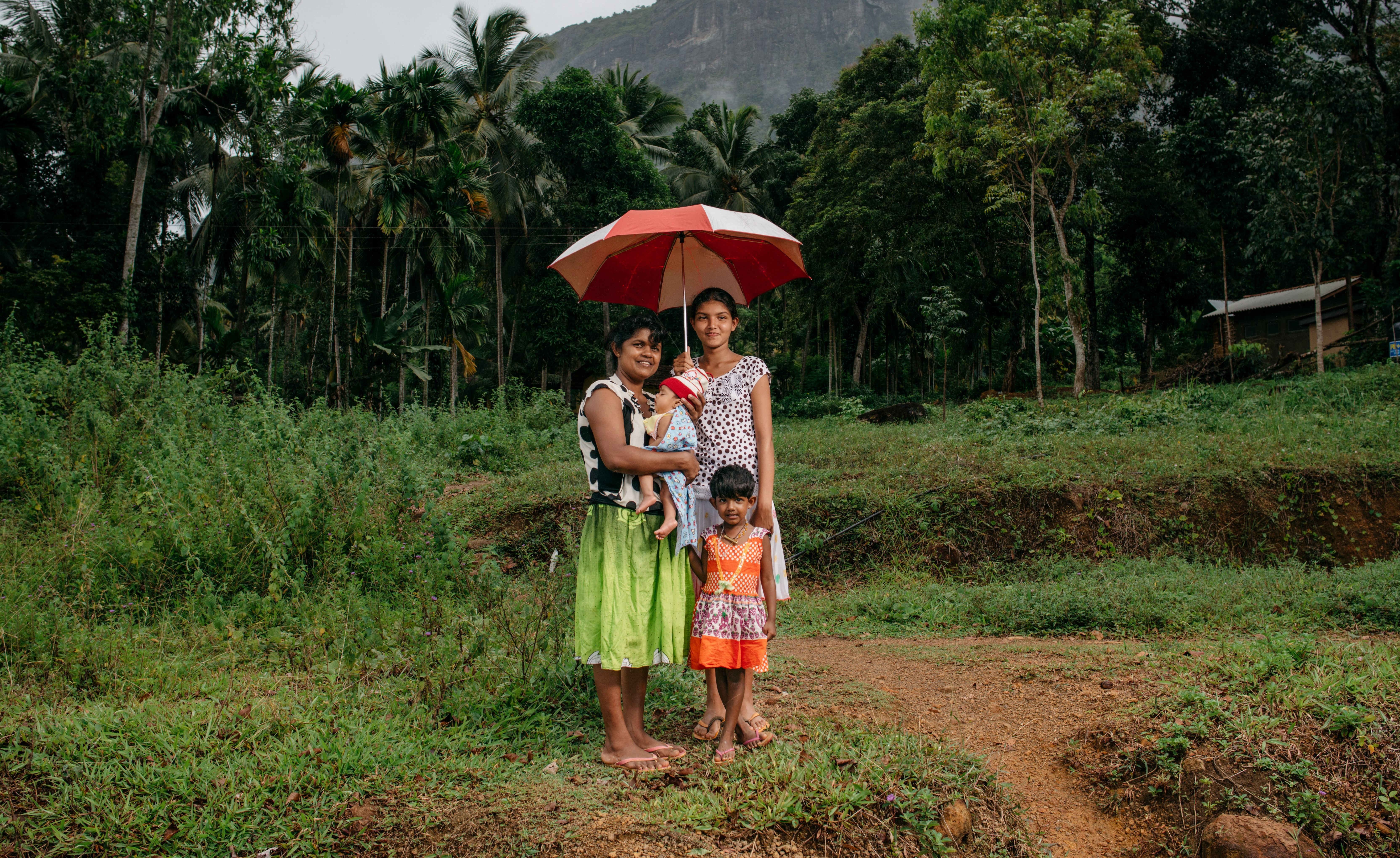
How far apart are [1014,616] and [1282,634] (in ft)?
5.77

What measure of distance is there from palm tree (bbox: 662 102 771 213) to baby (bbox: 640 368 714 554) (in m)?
27.3

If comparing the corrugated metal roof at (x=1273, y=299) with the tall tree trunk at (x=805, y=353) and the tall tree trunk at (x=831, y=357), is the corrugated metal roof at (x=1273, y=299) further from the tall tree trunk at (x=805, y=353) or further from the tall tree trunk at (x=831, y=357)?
the tall tree trunk at (x=805, y=353)

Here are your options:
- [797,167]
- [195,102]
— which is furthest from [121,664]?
[797,167]

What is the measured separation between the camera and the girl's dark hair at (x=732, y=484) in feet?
10.4

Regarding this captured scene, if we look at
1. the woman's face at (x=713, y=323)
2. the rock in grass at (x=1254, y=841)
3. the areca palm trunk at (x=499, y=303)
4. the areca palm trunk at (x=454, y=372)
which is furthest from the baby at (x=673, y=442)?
the areca palm trunk at (x=499, y=303)

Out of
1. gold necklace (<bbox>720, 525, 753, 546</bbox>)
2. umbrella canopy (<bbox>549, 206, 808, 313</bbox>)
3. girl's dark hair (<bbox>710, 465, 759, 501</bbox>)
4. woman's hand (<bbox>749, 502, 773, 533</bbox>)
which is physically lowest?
gold necklace (<bbox>720, 525, 753, 546</bbox>)

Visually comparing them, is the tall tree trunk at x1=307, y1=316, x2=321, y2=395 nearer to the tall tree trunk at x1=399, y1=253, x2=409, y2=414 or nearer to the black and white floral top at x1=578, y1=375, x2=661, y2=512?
the tall tree trunk at x1=399, y1=253, x2=409, y2=414

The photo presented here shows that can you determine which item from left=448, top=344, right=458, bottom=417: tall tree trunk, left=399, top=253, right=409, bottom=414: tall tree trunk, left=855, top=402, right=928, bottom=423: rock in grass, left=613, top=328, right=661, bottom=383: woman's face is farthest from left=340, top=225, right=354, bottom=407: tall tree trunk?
left=613, top=328, right=661, bottom=383: woman's face

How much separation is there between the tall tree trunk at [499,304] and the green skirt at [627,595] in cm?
2090

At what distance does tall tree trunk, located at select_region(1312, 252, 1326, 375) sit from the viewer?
52.2 ft

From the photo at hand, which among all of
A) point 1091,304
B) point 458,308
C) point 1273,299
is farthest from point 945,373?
point 1273,299

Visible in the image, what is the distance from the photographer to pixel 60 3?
14.8 m

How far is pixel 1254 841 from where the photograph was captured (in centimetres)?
274

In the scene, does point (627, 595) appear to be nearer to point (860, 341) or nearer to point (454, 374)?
point (454, 374)
